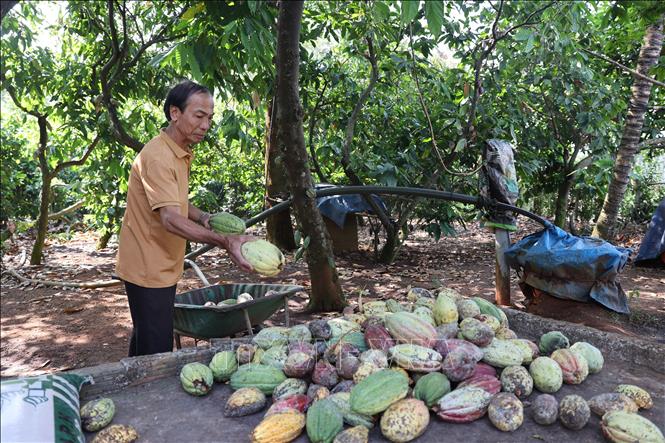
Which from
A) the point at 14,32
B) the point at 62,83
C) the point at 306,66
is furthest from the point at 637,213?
the point at 14,32

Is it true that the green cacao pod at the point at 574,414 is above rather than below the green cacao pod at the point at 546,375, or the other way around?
below

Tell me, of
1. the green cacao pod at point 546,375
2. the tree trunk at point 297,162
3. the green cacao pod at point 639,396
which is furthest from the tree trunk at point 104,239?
the green cacao pod at point 639,396

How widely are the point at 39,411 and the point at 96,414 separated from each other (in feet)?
1.20

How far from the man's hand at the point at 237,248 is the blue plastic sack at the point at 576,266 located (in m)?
1.97

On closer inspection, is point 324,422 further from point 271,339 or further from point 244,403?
point 271,339

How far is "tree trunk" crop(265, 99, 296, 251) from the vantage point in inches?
246

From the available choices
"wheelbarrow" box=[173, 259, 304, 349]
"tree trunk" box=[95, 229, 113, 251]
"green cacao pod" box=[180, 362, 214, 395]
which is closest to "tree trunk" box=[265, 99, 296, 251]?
"tree trunk" box=[95, 229, 113, 251]

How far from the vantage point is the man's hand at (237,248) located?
192 centimetres

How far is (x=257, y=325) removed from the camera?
312cm

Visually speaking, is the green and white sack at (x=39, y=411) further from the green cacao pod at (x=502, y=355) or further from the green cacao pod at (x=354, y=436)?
the green cacao pod at (x=502, y=355)

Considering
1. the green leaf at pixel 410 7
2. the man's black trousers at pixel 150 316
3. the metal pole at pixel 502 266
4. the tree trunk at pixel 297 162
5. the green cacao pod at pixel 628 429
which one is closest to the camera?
the green leaf at pixel 410 7

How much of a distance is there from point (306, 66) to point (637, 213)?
7.15 metres

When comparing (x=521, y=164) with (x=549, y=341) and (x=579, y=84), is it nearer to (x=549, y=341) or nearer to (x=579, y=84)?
(x=579, y=84)

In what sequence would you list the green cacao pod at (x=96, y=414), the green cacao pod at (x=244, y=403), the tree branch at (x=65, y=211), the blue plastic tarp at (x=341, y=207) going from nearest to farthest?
the green cacao pod at (x=96, y=414)
the green cacao pod at (x=244, y=403)
the tree branch at (x=65, y=211)
the blue plastic tarp at (x=341, y=207)
